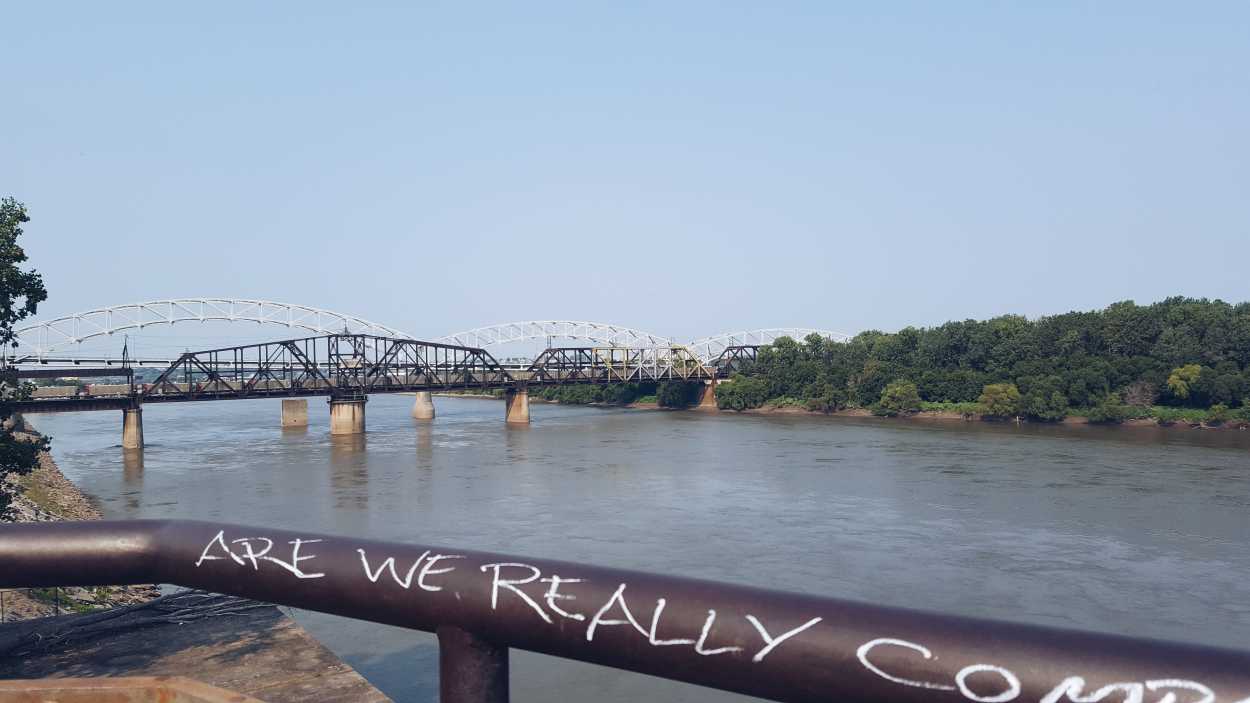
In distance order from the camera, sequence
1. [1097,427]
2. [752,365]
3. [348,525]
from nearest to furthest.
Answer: [348,525] → [1097,427] → [752,365]

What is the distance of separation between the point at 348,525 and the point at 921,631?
1403 inches

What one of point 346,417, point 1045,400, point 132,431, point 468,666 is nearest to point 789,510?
point 468,666

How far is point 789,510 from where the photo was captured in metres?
36.6

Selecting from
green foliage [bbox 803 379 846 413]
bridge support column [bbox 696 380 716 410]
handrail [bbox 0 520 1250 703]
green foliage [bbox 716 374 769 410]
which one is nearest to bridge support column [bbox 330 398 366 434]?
green foliage [bbox 716 374 769 410]

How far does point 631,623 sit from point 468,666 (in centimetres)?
67

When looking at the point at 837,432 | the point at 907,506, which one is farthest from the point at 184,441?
the point at 907,506

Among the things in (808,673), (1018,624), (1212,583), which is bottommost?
(1212,583)

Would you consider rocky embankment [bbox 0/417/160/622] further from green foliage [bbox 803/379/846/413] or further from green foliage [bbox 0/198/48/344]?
green foliage [bbox 803/379/846/413]

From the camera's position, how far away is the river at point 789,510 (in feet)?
71.7

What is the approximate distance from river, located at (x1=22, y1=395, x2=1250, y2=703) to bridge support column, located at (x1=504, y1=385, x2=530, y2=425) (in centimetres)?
1775

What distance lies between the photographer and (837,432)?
7562 centimetres

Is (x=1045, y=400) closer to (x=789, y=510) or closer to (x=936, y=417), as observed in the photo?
(x=936, y=417)

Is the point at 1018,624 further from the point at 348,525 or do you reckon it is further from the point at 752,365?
the point at 752,365

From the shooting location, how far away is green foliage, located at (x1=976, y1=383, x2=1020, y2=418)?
268ft
